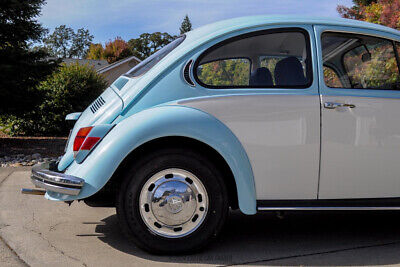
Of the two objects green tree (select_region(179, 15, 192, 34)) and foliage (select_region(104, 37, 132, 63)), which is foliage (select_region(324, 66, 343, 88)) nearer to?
foliage (select_region(104, 37, 132, 63))

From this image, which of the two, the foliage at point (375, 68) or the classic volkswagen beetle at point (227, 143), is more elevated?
the foliage at point (375, 68)

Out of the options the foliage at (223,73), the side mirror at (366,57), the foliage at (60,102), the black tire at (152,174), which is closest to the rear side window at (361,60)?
the side mirror at (366,57)

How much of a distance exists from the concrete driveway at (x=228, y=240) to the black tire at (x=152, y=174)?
12cm

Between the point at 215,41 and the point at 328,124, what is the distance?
111 cm

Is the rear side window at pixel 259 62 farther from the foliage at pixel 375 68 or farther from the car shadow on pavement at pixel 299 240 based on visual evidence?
the car shadow on pavement at pixel 299 240

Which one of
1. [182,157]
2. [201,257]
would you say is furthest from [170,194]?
[201,257]

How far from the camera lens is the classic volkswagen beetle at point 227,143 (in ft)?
11.4

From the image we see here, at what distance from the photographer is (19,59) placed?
1194 cm

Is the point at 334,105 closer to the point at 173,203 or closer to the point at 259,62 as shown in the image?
the point at 259,62

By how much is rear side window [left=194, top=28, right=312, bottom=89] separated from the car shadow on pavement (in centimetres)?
134

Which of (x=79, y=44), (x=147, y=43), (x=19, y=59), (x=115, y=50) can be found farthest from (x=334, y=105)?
(x=79, y=44)

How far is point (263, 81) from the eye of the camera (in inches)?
155

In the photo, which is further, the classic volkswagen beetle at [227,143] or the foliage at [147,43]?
the foliage at [147,43]

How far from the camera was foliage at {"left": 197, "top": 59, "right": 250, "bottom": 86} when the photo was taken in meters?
3.69
